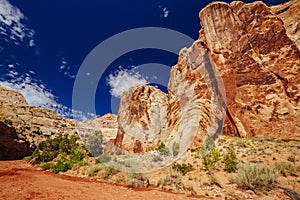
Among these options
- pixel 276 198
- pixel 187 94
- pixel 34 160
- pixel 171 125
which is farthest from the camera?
pixel 171 125

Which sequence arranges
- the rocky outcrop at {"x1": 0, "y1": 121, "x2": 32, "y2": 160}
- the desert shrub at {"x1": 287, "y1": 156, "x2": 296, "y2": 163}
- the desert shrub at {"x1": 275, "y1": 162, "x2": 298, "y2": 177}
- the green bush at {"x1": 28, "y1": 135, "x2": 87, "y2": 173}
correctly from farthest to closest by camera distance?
the rocky outcrop at {"x1": 0, "y1": 121, "x2": 32, "y2": 160}
the green bush at {"x1": 28, "y1": 135, "x2": 87, "y2": 173}
the desert shrub at {"x1": 287, "y1": 156, "x2": 296, "y2": 163}
the desert shrub at {"x1": 275, "y1": 162, "x2": 298, "y2": 177}

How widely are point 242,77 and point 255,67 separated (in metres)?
1.49

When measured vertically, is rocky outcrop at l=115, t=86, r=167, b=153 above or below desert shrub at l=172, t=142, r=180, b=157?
above

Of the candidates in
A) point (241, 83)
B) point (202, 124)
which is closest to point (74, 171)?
point (202, 124)

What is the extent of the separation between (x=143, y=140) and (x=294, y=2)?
28111 millimetres

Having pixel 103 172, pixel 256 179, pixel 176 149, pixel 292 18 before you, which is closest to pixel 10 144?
pixel 103 172

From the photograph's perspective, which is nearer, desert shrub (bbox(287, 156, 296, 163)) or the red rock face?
desert shrub (bbox(287, 156, 296, 163))

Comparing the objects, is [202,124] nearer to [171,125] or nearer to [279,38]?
[171,125]

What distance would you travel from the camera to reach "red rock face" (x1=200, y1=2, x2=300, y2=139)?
13.6 meters

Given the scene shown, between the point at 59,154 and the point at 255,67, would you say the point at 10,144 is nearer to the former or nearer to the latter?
the point at 59,154

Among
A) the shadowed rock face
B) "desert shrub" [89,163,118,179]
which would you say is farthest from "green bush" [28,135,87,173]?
the shadowed rock face

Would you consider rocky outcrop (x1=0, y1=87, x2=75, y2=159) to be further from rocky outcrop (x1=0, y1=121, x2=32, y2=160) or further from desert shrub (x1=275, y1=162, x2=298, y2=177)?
desert shrub (x1=275, y1=162, x2=298, y2=177)

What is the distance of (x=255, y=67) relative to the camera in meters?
15.4

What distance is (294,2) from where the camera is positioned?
53.0 feet
